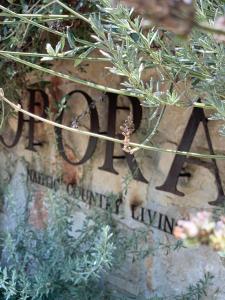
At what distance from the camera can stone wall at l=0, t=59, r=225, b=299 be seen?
1395mm

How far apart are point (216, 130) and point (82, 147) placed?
0.63 metres

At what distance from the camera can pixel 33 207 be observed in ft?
6.84

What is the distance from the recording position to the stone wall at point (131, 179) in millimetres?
1395

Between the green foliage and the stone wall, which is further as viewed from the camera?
the stone wall

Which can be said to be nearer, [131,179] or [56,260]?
[56,260]

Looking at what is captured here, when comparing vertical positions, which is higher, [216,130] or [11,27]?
[11,27]

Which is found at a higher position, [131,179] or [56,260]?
[131,179]

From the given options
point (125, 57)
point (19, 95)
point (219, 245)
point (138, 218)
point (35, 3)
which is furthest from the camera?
point (19, 95)

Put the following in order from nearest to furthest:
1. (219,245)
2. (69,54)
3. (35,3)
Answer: (219,245)
(69,54)
(35,3)

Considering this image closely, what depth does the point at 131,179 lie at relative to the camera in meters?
1.56

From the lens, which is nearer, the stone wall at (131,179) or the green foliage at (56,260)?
the green foliage at (56,260)

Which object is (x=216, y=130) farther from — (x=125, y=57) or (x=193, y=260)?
(x=125, y=57)

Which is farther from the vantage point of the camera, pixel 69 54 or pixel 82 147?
pixel 82 147

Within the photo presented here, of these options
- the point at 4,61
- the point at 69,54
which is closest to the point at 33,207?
the point at 4,61
